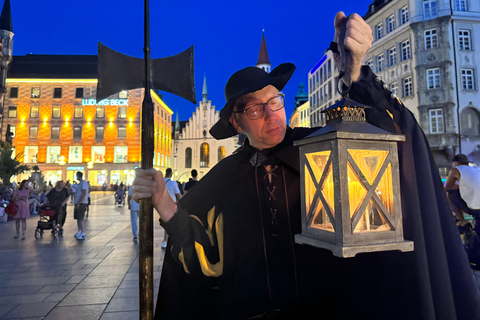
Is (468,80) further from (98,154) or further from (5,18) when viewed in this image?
(5,18)

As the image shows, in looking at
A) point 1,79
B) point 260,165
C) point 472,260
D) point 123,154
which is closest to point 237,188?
point 260,165

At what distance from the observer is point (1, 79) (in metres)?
26.7

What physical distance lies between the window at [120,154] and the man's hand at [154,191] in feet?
145

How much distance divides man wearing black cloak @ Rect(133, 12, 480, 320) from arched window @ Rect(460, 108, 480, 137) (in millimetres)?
24908

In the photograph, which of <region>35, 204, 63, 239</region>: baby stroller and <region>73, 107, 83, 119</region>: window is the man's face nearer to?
<region>35, 204, 63, 239</region>: baby stroller

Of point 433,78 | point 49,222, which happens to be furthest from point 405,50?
point 49,222

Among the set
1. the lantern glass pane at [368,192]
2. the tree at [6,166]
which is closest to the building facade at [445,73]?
the lantern glass pane at [368,192]

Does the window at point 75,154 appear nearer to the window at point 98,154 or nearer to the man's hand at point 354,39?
the window at point 98,154

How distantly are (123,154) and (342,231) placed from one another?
45.6 meters

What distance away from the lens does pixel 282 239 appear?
148 cm

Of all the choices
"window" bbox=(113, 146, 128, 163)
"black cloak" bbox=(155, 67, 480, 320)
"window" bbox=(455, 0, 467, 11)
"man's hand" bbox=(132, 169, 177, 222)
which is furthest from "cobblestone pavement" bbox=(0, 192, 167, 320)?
"window" bbox=(113, 146, 128, 163)

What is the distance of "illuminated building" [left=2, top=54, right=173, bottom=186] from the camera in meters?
43.0

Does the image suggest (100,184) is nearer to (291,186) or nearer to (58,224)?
(58,224)

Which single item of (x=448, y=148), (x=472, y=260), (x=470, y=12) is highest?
(x=470, y=12)
